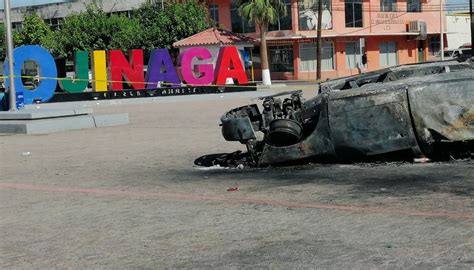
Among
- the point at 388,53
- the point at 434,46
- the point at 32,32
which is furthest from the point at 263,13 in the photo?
the point at 32,32

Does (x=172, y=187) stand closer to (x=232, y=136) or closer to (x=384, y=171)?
(x=232, y=136)

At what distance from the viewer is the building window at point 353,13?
2214 inches

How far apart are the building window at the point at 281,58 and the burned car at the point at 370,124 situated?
45578 millimetres

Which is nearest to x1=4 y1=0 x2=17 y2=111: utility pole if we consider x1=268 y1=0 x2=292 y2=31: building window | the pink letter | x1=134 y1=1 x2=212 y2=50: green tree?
the pink letter

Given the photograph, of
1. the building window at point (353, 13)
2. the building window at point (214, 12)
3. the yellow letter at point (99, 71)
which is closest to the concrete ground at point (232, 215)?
the yellow letter at point (99, 71)

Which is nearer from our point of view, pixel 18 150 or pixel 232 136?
pixel 232 136

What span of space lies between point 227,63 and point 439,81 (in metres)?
24.3

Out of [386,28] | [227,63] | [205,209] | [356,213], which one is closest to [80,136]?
[205,209]

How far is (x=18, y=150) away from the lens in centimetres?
1383

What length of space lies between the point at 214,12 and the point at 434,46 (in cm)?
2199

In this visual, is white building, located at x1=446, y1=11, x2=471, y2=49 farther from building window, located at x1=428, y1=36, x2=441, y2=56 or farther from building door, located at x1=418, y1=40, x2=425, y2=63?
building door, located at x1=418, y1=40, x2=425, y2=63

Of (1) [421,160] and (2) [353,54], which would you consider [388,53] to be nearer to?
(2) [353,54]

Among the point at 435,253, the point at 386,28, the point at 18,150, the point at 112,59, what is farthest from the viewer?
the point at 386,28

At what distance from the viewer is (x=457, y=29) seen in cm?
7306
